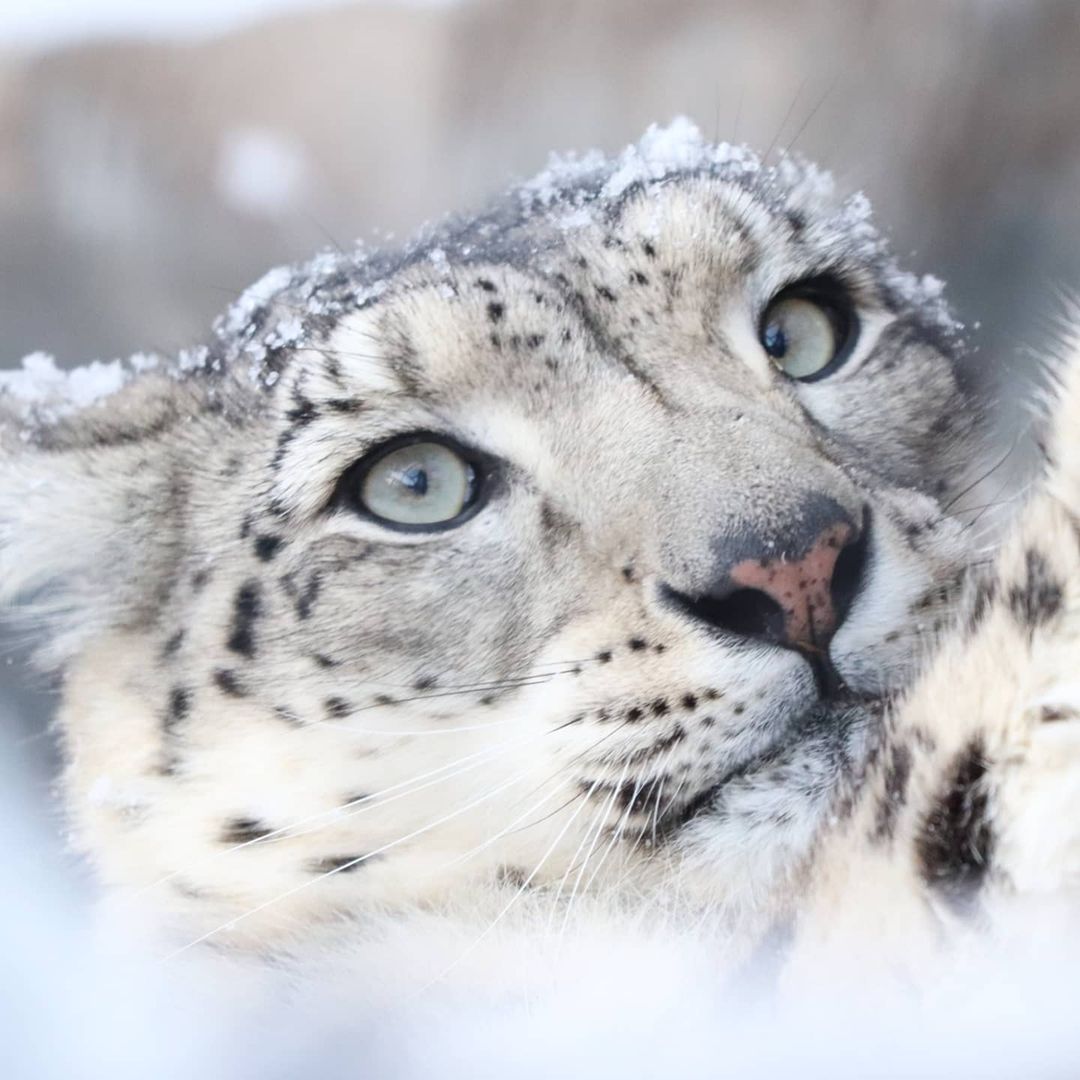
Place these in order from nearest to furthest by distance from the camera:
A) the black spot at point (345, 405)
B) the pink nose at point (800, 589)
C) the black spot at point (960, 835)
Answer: the black spot at point (960, 835)
the pink nose at point (800, 589)
the black spot at point (345, 405)

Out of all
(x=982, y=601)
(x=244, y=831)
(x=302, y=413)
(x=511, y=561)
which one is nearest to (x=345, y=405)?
(x=302, y=413)

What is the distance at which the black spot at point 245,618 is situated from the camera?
0.75m

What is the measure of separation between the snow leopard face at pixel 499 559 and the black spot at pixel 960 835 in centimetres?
11

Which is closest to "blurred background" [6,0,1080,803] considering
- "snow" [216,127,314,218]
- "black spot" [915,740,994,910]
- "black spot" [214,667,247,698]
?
"snow" [216,127,314,218]

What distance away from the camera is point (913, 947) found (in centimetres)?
50

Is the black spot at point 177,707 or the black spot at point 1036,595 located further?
the black spot at point 177,707

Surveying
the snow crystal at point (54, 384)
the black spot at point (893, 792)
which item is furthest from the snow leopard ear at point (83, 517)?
the black spot at point (893, 792)

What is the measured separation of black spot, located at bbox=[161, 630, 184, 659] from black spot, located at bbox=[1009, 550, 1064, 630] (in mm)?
475

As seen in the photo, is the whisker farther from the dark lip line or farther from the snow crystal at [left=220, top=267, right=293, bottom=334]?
the snow crystal at [left=220, top=267, right=293, bottom=334]

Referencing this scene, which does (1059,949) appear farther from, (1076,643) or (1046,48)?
(1046,48)

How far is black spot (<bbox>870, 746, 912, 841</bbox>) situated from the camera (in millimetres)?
518

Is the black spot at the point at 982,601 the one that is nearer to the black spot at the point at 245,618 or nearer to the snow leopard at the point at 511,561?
the snow leopard at the point at 511,561

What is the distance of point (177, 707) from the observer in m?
0.76

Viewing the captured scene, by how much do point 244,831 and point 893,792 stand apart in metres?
0.38
